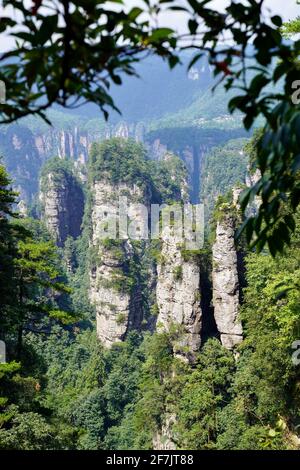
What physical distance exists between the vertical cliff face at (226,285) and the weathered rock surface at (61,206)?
51.4 m

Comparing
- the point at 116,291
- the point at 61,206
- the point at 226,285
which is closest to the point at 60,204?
the point at 61,206

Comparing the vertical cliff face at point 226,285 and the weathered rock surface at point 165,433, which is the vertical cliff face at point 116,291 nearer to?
the vertical cliff face at point 226,285

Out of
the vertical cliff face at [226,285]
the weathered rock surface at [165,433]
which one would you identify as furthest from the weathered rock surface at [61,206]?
the weathered rock surface at [165,433]

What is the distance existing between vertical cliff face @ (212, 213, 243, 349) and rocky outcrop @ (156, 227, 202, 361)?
4.25ft

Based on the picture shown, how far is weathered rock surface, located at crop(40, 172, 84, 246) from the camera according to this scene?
2992 inches

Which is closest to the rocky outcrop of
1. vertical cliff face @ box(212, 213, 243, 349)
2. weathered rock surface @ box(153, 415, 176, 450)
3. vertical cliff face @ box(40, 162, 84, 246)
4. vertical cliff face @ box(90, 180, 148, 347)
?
vertical cliff face @ box(212, 213, 243, 349)

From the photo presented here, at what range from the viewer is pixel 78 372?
40.6m

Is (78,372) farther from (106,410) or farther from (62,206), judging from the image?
(62,206)

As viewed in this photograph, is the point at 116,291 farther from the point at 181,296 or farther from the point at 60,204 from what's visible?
the point at 60,204

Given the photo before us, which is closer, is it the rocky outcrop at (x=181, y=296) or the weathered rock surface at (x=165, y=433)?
the weathered rock surface at (x=165, y=433)

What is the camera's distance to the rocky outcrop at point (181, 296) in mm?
26719

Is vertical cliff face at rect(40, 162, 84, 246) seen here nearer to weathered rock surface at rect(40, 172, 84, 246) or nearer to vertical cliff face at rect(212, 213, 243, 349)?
weathered rock surface at rect(40, 172, 84, 246)

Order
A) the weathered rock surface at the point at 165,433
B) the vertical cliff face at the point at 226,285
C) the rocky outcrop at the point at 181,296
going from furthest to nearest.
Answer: the rocky outcrop at the point at 181,296 → the vertical cliff face at the point at 226,285 → the weathered rock surface at the point at 165,433

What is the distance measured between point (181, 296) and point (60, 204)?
169 feet
